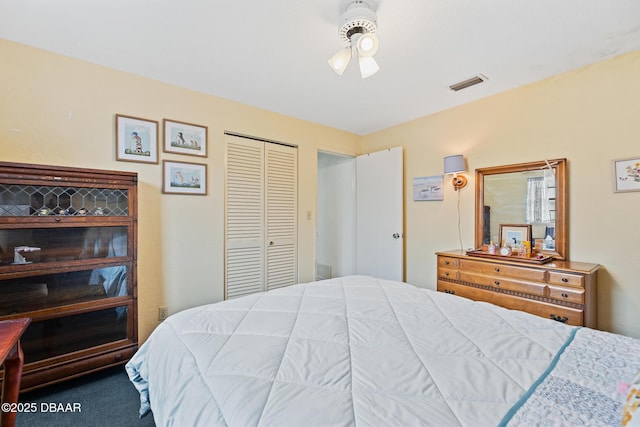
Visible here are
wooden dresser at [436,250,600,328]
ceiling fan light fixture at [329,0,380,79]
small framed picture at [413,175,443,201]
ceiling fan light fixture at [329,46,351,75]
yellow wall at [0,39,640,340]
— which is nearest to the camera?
ceiling fan light fixture at [329,0,380,79]

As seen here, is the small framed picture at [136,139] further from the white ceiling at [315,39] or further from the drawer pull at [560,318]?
the drawer pull at [560,318]

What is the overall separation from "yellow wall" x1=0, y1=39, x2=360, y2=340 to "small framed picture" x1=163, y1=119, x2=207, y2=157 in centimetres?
6

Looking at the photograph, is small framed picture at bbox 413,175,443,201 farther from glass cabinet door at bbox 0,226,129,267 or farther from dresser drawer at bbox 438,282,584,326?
glass cabinet door at bbox 0,226,129,267

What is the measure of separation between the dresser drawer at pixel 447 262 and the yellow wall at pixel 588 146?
1.40ft

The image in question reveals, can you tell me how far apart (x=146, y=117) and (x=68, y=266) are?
1.36m

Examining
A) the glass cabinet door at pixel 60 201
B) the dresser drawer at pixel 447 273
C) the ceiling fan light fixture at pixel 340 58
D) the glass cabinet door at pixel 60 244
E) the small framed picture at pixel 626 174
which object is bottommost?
the dresser drawer at pixel 447 273

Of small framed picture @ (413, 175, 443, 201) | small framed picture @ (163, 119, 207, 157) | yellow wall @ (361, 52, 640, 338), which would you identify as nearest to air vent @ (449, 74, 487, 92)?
yellow wall @ (361, 52, 640, 338)

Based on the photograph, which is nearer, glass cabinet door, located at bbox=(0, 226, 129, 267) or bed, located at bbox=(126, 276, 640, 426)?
bed, located at bbox=(126, 276, 640, 426)

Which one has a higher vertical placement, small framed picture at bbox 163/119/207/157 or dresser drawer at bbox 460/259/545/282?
small framed picture at bbox 163/119/207/157

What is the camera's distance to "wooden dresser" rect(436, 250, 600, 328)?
1895mm

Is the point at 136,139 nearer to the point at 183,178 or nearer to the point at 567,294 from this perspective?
the point at 183,178

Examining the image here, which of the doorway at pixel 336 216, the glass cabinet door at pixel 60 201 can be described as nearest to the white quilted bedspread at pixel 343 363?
the glass cabinet door at pixel 60 201

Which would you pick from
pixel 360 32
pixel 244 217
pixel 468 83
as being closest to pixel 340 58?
pixel 360 32

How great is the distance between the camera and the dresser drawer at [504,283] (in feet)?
6.81
